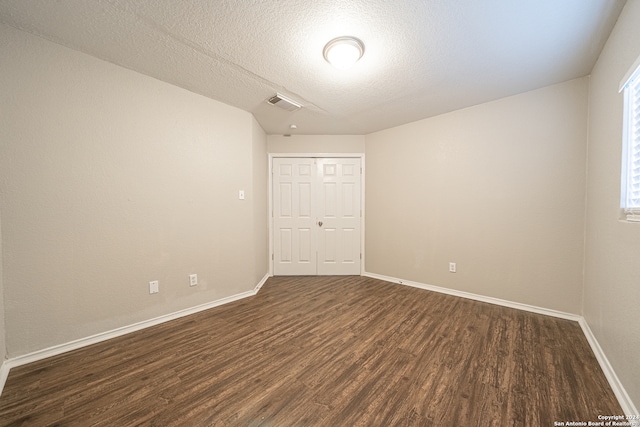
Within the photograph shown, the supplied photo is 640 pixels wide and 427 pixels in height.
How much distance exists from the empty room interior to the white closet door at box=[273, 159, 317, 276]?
2.34ft

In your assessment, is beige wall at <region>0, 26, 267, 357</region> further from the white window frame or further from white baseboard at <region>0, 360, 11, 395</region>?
the white window frame

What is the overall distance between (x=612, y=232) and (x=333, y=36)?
2.52m

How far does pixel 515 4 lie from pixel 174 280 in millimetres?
3678

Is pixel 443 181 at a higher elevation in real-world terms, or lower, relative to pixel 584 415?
higher

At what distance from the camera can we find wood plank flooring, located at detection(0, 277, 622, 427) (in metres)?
1.22

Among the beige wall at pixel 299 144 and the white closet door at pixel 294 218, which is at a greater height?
the beige wall at pixel 299 144

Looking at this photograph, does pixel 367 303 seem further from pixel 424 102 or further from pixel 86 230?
pixel 86 230

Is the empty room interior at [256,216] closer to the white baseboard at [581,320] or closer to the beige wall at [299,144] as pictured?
the white baseboard at [581,320]

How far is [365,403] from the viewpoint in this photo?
129 cm

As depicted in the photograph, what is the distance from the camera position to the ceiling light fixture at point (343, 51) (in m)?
1.66

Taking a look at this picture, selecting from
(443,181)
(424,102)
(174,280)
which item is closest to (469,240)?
(443,181)

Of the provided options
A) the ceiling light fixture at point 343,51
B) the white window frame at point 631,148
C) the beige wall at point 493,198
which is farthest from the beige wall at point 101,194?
the white window frame at point 631,148

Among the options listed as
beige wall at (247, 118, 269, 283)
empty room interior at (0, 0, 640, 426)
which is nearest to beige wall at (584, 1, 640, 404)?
empty room interior at (0, 0, 640, 426)

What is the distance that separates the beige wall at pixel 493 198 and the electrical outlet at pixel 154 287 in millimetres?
3106
